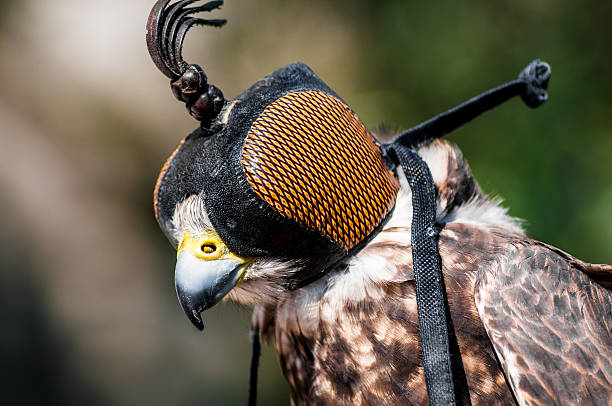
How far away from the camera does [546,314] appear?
3.54 ft

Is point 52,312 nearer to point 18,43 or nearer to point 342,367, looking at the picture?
point 18,43

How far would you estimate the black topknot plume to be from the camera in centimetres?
96

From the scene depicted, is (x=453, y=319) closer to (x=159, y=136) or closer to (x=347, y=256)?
(x=347, y=256)

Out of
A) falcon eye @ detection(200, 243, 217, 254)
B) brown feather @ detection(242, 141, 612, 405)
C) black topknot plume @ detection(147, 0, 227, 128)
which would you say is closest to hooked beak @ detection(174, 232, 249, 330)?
falcon eye @ detection(200, 243, 217, 254)

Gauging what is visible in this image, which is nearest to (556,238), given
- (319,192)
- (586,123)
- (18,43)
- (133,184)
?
(586,123)

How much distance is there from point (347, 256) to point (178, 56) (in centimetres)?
54

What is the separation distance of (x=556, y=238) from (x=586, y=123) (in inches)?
27.9

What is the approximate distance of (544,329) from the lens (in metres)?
1.06

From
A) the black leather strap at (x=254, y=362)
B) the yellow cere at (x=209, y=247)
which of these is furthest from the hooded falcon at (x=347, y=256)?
the black leather strap at (x=254, y=362)

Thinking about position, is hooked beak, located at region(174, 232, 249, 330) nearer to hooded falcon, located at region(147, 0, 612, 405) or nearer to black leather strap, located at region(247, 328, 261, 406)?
hooded falcon, located at region(147, 0, 612, 405)

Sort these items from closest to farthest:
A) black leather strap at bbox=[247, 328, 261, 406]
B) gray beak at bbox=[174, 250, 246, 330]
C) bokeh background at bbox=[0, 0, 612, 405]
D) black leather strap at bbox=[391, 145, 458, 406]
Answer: black leather strap at bbox=[391, 145, 458, 406]
gray beak at bbox=[174, 250, 246, 330]
black leather strap at bbox=[247, 328, 261, 406]
bokeh background at bbox=[0, 0, 612, 405]

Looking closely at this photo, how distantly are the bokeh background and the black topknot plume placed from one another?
8.26 ft

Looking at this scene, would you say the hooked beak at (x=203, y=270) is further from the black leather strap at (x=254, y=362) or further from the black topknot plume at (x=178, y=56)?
the black leather strap at (x=254, y=362)

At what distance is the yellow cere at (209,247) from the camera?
104cm
